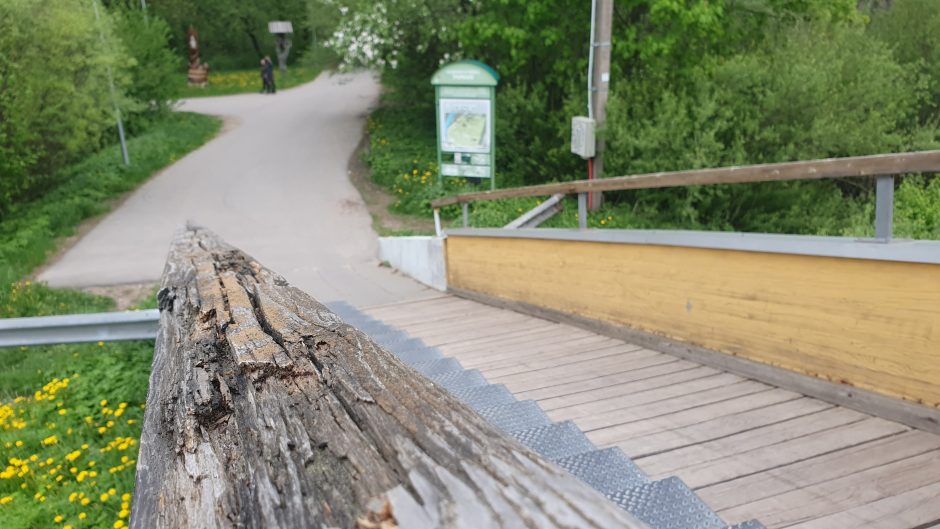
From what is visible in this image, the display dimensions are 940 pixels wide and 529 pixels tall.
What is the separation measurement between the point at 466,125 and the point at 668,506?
10922 mm

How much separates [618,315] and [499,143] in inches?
392

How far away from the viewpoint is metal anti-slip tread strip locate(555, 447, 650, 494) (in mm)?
2184

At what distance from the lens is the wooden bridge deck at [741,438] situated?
2.18m

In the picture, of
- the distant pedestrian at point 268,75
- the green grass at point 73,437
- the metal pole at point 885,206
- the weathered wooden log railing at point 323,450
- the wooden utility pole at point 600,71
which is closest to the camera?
the weathered wooden log railing at point 323,450

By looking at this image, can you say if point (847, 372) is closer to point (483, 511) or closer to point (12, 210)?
point (483, 511)

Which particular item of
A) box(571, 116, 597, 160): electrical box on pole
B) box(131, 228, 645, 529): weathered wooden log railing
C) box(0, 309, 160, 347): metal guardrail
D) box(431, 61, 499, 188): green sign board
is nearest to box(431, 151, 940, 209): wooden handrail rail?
box(131, 228, 645, 529): weathered wooden log railing

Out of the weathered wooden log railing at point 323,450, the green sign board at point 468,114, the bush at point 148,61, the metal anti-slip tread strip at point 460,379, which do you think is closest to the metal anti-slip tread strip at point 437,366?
the metal anti-slip tread strip at point 460,379

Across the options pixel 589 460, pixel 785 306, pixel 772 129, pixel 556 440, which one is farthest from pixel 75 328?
pixel 772 129

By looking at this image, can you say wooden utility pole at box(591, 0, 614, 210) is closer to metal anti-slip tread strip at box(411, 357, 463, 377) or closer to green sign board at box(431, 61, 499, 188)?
green sign board at box(431, 61, 499, 188)

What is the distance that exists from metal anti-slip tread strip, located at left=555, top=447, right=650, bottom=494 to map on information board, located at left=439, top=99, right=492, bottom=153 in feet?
34.1

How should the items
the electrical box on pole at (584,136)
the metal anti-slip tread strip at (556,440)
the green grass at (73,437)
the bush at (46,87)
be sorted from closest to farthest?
the metal anti-slip tread strip at (556,440) < the green grass at (73,437) < the electrical box on pole at (584,136) < the bush at (46,87)

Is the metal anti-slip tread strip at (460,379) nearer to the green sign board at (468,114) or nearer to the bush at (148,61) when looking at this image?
the green sign board at (468,114)

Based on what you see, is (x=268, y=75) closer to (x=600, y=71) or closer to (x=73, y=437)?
(x=600, y=71)

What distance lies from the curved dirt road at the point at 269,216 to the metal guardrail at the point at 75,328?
7.25ft
